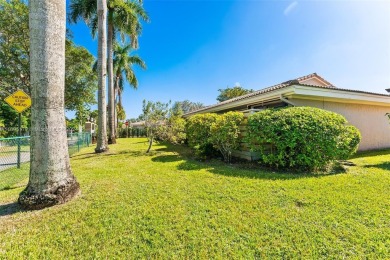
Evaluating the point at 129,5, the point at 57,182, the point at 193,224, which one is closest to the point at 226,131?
the point at 193,224

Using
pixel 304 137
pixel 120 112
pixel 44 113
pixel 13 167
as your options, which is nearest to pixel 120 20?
pixel 13 167

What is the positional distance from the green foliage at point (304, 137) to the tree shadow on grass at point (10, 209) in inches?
238

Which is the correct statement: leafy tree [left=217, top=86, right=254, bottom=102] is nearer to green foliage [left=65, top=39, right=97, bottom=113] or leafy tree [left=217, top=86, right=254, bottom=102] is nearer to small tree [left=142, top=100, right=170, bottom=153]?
green foliage [left=65, top=39, right=97, bottom=113]

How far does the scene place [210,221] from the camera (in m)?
2.97

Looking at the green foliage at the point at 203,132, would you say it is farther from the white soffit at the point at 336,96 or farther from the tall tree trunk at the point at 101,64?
the tall tree trunk at the point at 101,64

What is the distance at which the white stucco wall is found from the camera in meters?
8.89

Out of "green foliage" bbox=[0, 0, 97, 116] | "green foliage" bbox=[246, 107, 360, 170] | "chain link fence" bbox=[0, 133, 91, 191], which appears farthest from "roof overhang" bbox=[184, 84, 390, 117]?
"green foliage" bbox=[0, 0, 97, 116]

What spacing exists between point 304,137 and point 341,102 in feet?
17.9

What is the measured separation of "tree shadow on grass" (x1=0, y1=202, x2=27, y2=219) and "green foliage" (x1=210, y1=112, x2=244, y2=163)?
5636 mm

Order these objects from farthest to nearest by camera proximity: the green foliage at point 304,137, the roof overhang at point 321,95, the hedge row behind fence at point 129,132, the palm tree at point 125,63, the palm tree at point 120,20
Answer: the hedge row behind fence at point 129,132 → the palm tree at point 125,63 → the palm tree at point 120,20 → the roof overhang at point 321,95 → the green foliage at point 304,137

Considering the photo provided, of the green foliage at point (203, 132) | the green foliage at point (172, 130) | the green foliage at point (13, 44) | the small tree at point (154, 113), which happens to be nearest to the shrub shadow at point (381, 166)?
the green foliage at point (203, 132)

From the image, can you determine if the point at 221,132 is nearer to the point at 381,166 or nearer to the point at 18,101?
the point at 381,166

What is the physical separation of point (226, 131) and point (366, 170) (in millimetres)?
4573

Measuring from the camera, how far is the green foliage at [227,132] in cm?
677
